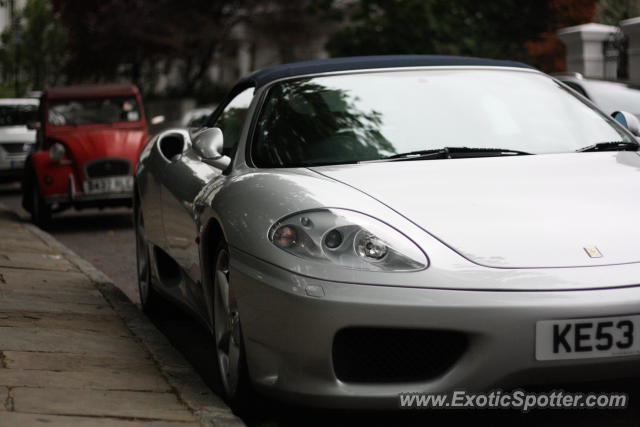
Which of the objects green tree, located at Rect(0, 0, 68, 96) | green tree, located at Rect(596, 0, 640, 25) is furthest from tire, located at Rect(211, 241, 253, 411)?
green tree, located at Rect(0, 0, 68, 96)

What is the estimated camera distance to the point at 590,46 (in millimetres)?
19547

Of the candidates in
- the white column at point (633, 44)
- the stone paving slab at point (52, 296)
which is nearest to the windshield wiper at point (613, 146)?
the stone paving slab at point (52, 296)

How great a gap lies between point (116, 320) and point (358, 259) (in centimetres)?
288

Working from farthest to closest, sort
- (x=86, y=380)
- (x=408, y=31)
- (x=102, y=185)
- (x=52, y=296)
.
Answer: (x=408, y=31) → (x=102, y=185) → (x=52, y=296) → (x=86, y=380)

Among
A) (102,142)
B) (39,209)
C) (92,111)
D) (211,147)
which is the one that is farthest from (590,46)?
(211,147)

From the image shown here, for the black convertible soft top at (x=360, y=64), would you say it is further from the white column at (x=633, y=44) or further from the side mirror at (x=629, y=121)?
the white column at (x=633, y=44)

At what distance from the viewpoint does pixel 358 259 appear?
14.0 feet

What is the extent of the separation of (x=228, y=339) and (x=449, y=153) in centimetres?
122

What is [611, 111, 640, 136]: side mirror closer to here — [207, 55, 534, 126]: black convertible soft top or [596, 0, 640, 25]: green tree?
[207, 55, 534, 126]: black convertible soft top

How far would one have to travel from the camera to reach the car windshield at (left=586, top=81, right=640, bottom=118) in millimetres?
9859

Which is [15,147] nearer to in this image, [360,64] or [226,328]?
[360,64]

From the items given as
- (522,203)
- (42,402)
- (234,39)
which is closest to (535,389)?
(522,203)

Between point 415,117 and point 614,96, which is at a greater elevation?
point 415,117

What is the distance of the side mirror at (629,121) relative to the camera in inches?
238
